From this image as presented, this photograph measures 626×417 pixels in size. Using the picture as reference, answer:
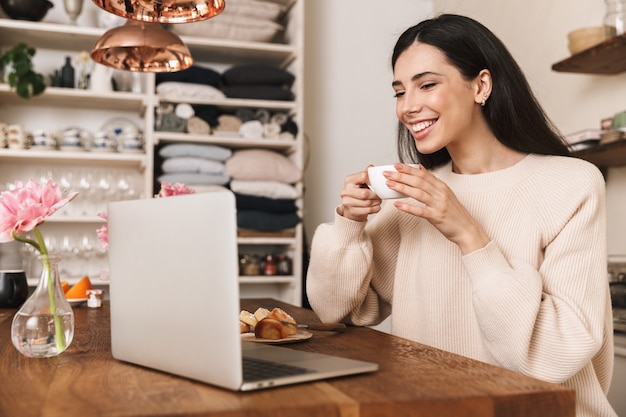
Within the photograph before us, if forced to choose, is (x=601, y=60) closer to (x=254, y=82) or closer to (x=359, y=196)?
(x=359, y=196)

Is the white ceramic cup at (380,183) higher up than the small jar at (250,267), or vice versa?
the white ceramic cup at (380,183)

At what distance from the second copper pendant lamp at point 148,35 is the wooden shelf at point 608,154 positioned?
4.37 feet

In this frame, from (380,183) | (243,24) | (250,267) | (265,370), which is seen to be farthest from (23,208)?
(243,24)

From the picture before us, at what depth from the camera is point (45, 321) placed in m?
1.05

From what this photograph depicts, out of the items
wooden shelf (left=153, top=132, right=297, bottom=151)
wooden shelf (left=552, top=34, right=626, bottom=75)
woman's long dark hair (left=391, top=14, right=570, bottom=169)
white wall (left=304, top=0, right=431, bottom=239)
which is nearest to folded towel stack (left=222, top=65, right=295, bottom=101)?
wooden shelf (left=153, top=132, right=297, bottom=151)

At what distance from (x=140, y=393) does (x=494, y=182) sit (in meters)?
1.02

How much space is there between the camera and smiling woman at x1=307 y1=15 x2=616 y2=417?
123 cm

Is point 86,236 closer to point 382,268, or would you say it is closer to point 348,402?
point 382,268

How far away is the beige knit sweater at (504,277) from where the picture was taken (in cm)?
121

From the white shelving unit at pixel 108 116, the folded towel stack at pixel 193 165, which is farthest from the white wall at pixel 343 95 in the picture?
the folded towel stack at pixel 193 165

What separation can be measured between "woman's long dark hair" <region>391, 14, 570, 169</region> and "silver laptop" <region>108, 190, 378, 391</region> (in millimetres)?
844

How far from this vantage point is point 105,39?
218 centimetres

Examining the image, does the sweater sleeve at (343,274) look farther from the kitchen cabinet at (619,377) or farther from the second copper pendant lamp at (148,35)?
the kitchen cabinet at (619,377)

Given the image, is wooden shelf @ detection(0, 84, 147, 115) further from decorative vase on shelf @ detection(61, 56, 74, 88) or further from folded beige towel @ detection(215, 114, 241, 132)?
folded beige towel @ detection(215, 114, 241, 132)
